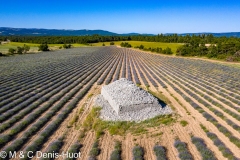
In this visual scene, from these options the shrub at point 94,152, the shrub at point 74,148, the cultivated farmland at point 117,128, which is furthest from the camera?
the cultivated farmland at point 117,128

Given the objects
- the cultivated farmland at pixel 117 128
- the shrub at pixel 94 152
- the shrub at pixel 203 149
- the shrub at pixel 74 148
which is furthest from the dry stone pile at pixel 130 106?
the shrub at pixel 203 149

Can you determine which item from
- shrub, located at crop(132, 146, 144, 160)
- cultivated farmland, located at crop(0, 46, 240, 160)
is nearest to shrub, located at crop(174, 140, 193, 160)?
cultivated farmland, located at crop(0, 46, 240, 160)

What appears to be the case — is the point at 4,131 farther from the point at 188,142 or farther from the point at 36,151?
the point at 188,142

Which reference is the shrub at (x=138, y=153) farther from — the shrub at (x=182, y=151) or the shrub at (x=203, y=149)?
the shrub at (x=203, y=149)

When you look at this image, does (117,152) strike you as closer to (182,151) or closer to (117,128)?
(117,128)

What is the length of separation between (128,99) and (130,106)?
828mm

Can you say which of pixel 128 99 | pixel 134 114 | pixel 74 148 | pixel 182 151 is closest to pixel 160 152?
pixel 182 151

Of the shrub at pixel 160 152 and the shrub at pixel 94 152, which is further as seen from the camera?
the shrub at pixel 94 152

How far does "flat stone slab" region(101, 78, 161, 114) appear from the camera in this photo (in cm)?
1966

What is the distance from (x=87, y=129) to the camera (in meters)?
17.8

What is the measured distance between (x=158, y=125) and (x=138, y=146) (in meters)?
3.79

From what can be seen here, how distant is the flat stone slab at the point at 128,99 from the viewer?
19.7 m

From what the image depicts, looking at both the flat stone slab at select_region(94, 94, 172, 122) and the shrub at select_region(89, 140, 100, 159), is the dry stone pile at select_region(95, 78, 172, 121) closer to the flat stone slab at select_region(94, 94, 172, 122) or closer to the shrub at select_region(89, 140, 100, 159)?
the flat stone slab at select_region(94, 94, 172, 122)

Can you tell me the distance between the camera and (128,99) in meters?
20.2
